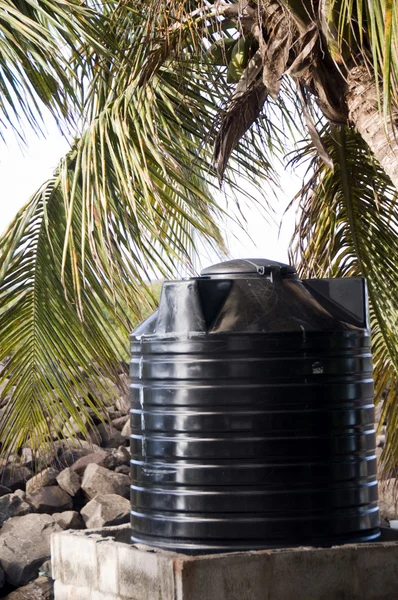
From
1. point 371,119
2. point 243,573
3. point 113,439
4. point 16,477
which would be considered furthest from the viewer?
point 113,439

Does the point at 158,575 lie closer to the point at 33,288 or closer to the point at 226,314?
the point at 226,314

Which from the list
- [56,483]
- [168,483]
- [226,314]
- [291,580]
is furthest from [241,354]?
[56,483]

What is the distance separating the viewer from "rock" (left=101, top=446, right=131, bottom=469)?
34.5ft

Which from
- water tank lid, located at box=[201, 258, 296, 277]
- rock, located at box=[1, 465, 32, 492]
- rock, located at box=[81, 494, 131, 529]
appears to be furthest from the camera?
rock, located at box=[1, 465, 32, 492]

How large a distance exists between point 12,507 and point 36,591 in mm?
1273

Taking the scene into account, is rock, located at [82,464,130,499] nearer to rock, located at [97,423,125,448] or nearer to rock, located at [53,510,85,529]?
rock, located at [53,510,85,529]

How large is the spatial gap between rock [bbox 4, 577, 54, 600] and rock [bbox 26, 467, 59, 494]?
1.42m

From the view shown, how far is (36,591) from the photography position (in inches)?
344

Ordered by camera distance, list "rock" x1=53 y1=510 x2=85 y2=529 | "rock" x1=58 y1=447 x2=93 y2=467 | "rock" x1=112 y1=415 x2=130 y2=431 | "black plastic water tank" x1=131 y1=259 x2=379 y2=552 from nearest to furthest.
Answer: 1. "black plastic water tank" x1=131 y1=259 x2=379 y2=552
2. "rock" x1=53 y1=510 x2=85 y2=529
3. "rock" x1=58 y1=447 x2=93 y2=467
4. "rock" x1=112 y1=415 x2=130 y2=431

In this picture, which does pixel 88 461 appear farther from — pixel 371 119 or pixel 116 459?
pixel 371 119

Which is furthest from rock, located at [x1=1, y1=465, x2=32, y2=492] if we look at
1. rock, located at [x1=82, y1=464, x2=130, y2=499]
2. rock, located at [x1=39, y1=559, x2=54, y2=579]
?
rock, located at [x1=39, y1=559, x2=54, y2=579]

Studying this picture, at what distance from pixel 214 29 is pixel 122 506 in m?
5.34

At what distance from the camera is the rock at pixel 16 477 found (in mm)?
10367

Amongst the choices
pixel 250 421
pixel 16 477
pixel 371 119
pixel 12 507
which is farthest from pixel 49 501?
pixel 250 421
